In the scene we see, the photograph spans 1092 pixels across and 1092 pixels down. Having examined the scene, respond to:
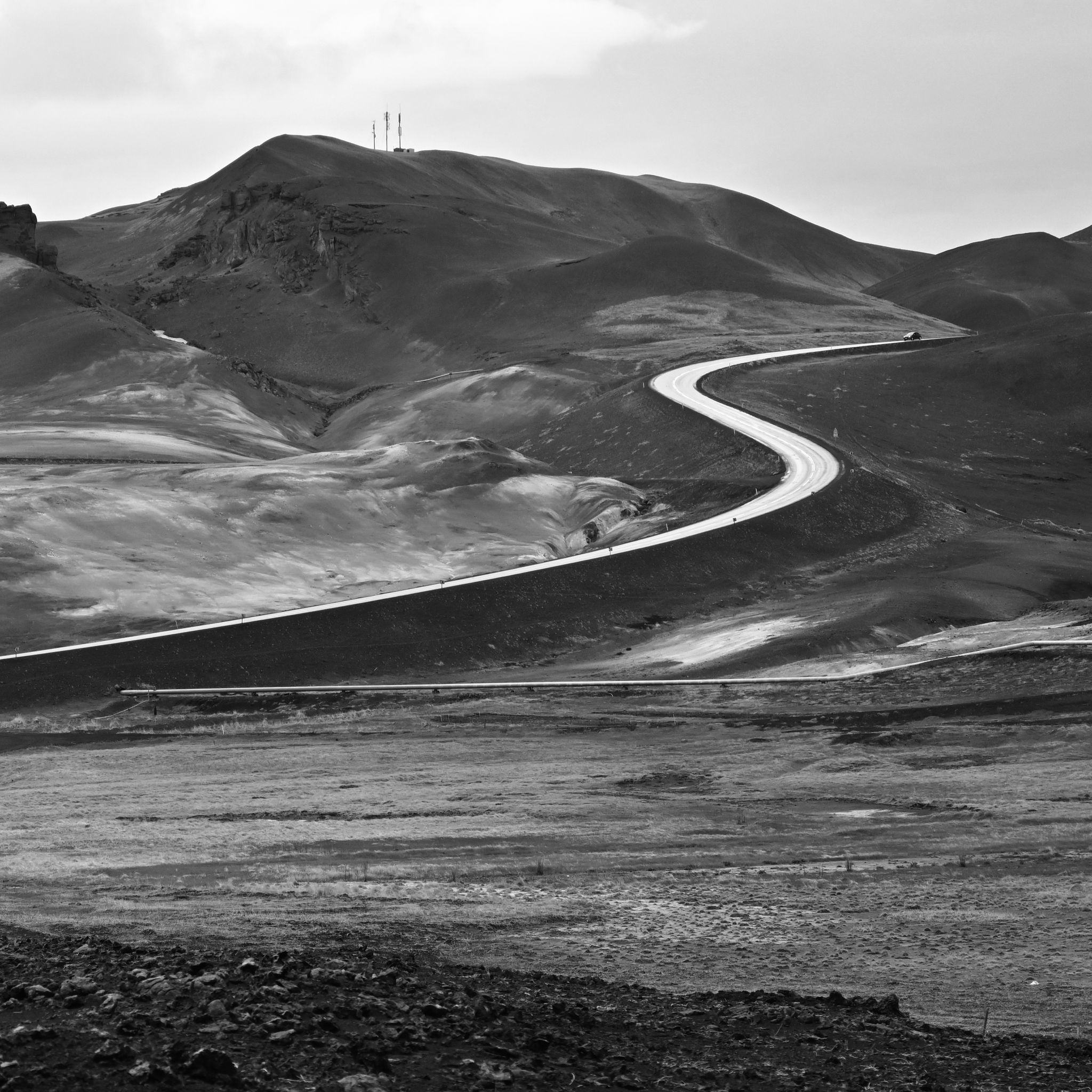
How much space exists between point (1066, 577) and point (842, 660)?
29749 mm

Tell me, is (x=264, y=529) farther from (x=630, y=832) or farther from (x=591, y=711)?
(x=630, y=832)

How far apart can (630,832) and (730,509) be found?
248 feet

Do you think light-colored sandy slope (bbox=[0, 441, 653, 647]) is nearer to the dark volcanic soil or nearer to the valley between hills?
the valley between hills

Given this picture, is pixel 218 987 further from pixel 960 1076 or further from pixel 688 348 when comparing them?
pixel 688 348

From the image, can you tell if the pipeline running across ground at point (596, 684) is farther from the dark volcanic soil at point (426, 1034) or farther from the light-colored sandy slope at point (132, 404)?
the light-colored sandy slope at point (132, 404)

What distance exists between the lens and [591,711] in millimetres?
59656

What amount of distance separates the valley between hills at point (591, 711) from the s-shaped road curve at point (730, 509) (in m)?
1.78

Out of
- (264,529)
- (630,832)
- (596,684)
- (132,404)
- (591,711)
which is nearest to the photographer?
(630,832)

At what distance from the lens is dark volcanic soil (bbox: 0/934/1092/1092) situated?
46.5ft

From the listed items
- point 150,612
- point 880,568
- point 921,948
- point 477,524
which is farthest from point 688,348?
point 921,948

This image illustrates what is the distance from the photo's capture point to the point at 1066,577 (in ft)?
303

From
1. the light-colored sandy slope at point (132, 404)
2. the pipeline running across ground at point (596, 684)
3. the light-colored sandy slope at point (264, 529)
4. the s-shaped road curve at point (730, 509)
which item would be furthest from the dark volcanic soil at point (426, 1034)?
the light-colored sandy slope at point (132, 404)

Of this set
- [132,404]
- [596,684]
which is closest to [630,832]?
[596,684]

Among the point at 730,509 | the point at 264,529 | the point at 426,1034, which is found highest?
the point at 426,1034
